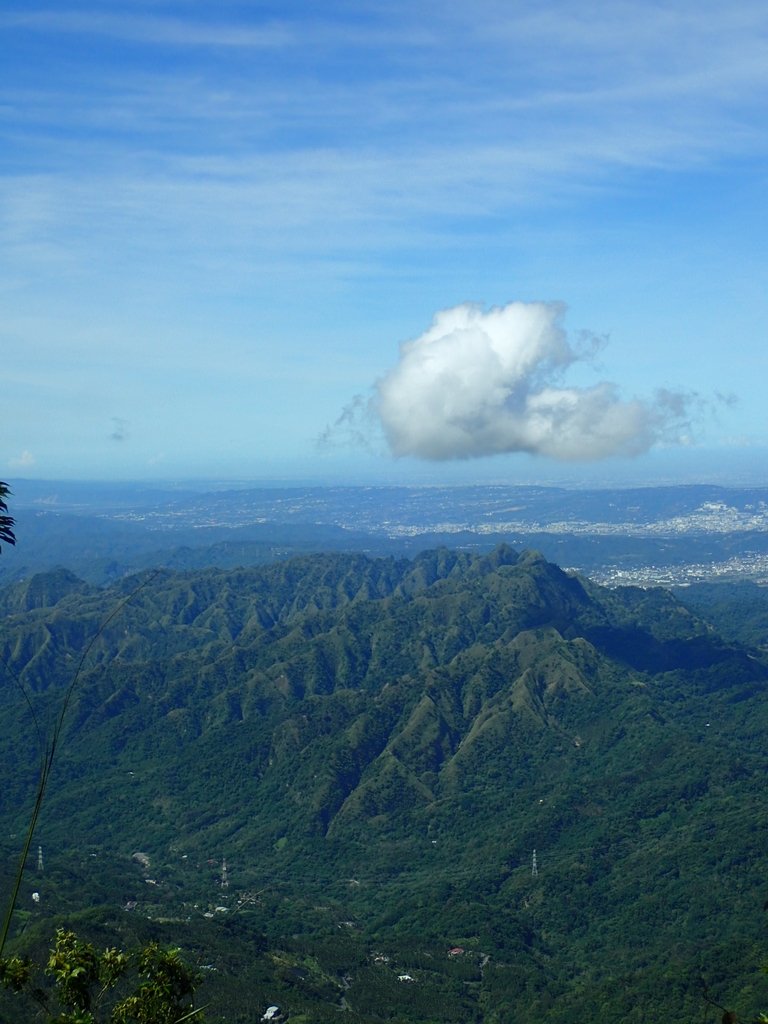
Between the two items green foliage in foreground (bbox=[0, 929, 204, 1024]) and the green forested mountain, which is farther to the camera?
the green forested mountain

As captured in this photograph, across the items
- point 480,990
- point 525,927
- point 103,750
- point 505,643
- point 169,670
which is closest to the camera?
point 480,990

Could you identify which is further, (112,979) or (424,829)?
(424,829)

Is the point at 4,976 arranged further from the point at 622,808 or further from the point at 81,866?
the point at 622,808

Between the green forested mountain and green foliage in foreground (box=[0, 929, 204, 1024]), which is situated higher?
green foliage in foreground (box=[0, 929, 204, 1024])

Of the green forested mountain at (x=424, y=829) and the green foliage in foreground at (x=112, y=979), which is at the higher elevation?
the green foliage in foreground at (x=112, y=979)

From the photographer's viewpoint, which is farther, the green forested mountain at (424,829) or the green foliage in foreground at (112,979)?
the green forested mountain at (424,829)

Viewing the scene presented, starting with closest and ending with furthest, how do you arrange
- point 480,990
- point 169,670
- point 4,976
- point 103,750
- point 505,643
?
point 4,976 < point 480,990 < point 103,750 < point 505,643 < point 169,670

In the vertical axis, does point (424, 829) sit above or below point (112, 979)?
below

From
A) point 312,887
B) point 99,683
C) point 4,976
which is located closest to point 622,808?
point 312,887
